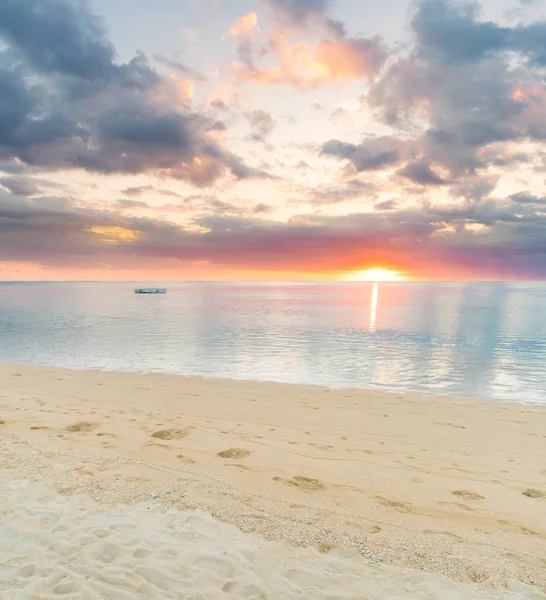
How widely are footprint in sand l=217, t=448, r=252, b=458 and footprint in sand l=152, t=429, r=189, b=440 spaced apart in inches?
61.9

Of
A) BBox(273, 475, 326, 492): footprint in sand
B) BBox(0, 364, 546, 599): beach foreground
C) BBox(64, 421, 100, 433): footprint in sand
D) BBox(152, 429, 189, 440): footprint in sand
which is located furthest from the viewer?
BBox(64, 421, 100, 433): footprint in sand

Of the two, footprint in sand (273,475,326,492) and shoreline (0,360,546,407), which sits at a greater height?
footprint in sand (273,475,326,492)

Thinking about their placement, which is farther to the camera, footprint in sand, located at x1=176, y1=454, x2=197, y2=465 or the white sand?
footprint in sand, located at x1=176, y1=454, x2=197, y2=465

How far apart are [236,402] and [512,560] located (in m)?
10.7

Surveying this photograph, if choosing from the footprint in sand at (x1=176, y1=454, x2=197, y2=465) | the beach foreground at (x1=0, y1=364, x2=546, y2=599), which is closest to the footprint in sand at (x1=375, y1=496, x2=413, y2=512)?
the beach foreground at (x1=0, y1=364, x2=546, y2=599)

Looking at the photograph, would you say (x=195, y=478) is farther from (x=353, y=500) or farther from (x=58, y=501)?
(x=353, y=500)

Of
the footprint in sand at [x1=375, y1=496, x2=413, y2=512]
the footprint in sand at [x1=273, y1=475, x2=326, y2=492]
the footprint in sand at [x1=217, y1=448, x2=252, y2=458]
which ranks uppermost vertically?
the footprint in sand at [x1=375, y1=496, x2=413, y2=512]

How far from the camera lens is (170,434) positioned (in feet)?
33.9

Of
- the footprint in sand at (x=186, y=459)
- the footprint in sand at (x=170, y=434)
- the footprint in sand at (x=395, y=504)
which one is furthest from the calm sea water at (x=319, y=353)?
the footprint in sand at (x=395, y=504)

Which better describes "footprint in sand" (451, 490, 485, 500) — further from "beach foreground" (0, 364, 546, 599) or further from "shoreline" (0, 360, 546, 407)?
"shoreline" (0, 360, 546, 407)

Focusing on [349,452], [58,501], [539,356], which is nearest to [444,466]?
[349,452]

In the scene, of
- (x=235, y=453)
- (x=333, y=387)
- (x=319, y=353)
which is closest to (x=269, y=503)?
(x=235, y=453)

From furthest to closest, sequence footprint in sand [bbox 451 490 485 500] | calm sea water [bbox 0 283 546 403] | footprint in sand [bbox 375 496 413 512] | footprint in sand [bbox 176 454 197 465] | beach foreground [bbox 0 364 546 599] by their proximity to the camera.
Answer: calm sea water [bbox 0 283 546 403] → footprint in sand [bbox 176 454 197 465] → footprint in sand [bbox 451 490 485 500] → footprint in sand [bbox 375 496 413 512] → beach foreground [bbox 0 364 546 599]

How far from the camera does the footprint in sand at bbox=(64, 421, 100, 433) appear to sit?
10422 mm
